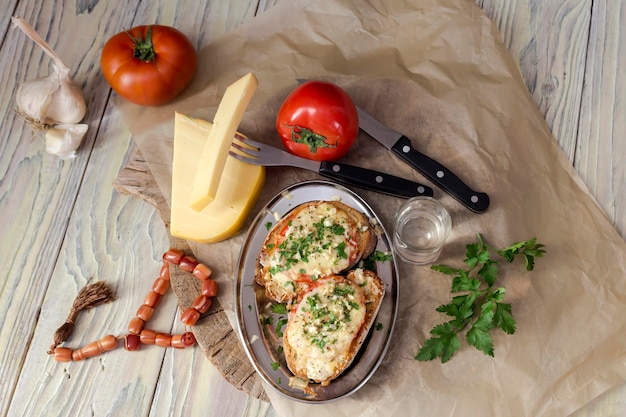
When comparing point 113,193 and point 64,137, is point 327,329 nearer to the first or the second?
point 113,193

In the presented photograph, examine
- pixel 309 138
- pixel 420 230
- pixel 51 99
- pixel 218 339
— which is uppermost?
pixel 309 138

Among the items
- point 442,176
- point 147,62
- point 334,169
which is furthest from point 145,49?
point 442,176

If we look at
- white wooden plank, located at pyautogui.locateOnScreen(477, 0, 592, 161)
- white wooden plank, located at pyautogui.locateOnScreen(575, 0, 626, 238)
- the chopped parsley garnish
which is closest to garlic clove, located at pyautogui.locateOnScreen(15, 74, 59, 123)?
the chopped parsley garnish

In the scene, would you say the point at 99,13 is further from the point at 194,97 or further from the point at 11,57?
the point at 194,97

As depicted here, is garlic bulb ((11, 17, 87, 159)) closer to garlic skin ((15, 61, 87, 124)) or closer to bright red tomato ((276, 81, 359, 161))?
garlic skin ((15, 61, 87, 124))

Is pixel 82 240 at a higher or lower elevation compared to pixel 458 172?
lower

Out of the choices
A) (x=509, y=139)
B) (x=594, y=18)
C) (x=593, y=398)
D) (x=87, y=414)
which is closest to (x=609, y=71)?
(x=594, y=18)

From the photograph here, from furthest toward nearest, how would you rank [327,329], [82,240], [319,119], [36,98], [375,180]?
[82,240] < [36,98] < [375,180] < [319,119] < [327,329]

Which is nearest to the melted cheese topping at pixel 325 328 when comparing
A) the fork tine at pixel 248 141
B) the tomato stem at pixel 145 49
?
the fork tine at pixel 248 141
